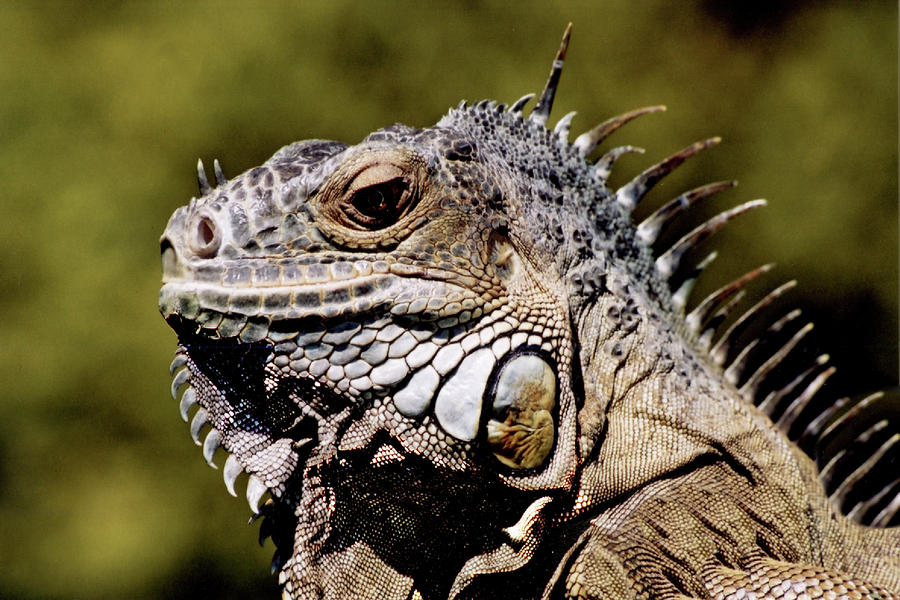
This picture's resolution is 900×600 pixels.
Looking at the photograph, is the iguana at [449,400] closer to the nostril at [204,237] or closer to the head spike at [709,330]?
the nostril at [204,237]

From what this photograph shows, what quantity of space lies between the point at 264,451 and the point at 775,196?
12.4 ft

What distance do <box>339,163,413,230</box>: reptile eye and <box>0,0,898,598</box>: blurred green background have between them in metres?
2.57

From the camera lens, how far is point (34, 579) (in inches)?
158

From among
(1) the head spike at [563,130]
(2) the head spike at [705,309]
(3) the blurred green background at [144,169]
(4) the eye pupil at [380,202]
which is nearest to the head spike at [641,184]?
(1) the head spike at [563,130]

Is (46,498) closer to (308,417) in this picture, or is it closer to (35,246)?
(35,246)

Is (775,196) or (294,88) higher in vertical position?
(294,88)

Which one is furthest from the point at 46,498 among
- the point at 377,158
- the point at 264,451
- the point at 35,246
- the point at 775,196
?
the point at 775,196

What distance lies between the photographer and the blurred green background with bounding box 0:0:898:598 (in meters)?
4.02

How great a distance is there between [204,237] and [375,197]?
299 millimetres

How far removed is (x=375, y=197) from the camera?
4.91 ft

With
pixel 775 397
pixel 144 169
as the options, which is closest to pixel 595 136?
pixel 775 397

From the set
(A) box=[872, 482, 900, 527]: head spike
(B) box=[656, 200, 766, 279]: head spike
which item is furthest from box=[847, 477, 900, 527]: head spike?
(B) box=[656, 200, 766, 279]: head spike

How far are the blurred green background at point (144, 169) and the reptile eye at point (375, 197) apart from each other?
2574 millimetres

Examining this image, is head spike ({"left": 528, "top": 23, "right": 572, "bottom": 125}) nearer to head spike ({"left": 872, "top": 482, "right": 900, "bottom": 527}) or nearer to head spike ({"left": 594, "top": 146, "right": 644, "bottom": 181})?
head spike ({"left": 594, "top": 146, "right": 644, "bottom": 181})
